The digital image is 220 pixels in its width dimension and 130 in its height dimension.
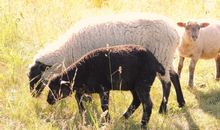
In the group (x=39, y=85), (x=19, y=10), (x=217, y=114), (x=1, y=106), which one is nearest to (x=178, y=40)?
(x=217, y=114)

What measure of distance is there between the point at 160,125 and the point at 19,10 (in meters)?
4.63

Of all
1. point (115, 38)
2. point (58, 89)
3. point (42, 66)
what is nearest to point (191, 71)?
point (115, 38)

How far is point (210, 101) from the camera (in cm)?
789

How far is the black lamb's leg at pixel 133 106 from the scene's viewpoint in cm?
681

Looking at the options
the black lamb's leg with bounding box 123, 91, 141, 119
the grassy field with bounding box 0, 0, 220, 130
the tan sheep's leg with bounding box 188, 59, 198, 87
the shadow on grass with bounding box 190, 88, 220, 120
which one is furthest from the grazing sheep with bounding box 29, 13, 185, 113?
the tan sheep's leg with bounding box 188, 59, 198, 87

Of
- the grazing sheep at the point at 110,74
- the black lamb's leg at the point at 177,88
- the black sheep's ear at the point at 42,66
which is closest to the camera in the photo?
the grazing sheep at the point at 110,74

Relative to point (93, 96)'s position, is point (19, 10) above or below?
Result: above

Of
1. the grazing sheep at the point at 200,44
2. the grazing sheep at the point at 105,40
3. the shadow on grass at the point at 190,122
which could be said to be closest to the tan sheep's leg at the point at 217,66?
the grazing sheep at the point at 200,44

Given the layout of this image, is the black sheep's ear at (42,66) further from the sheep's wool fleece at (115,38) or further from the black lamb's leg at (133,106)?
the black lamb's leg at (133,106)

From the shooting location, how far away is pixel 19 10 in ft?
33.4

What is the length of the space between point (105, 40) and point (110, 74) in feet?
2.95

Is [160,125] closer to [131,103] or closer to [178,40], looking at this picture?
[131,103]

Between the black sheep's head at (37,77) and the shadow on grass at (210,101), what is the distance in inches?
97.5

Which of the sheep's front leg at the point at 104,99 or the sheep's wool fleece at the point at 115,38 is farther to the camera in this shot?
the sheep's wool fleece at the point at 115,38
